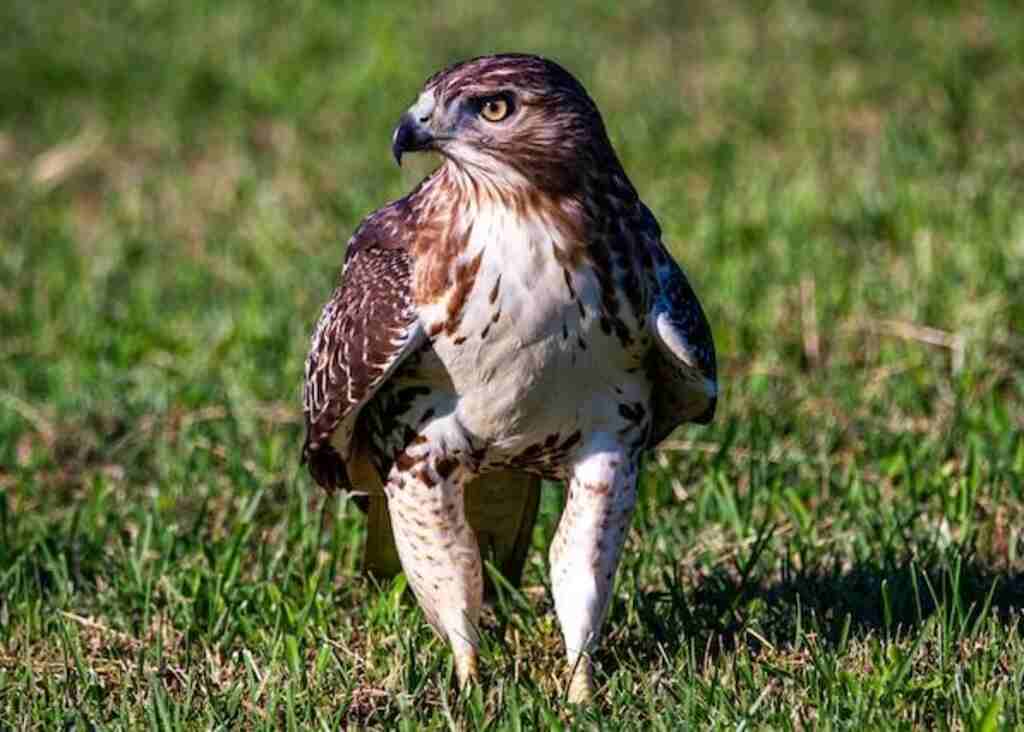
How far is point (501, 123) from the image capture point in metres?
4.07

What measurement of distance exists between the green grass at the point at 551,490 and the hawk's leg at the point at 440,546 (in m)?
0.13

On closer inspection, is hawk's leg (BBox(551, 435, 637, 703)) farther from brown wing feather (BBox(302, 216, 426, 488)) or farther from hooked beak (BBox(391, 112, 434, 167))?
hooked beak (BBox(391, 112, 434, 167))

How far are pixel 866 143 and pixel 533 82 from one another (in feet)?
16.7

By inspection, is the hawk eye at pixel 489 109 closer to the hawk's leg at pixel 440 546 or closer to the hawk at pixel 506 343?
the hawk at pixel 506 343

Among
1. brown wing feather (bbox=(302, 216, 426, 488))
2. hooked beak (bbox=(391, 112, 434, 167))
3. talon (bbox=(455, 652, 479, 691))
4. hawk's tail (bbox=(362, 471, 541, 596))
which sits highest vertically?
hooked beak (bbox=(391, 112, 434, 167))

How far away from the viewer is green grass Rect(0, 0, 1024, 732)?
14.6 feet

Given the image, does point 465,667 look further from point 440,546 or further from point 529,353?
point 529,353

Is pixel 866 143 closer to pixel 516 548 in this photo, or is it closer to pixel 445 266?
pixel 516 548

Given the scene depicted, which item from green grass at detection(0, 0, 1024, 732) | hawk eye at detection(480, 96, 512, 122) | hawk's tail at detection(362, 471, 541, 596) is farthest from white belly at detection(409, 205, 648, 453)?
green grass at detection(0, 0, 1024, 732)

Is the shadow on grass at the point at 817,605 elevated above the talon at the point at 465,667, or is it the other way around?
the shadow on grass at the point at 817,605

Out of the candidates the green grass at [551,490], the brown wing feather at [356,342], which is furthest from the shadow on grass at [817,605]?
the brown wing feather at [356,342]

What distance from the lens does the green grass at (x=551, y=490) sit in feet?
14.6

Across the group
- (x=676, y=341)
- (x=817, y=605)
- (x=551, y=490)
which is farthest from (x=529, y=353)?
(x=551, y=490)

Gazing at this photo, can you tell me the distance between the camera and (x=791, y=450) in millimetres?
5984
